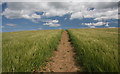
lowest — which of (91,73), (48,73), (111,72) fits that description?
(48,73)

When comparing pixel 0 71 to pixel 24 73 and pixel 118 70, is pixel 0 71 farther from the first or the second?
pixel 118 70

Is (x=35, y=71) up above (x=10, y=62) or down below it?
below

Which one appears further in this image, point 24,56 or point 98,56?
point 24,56

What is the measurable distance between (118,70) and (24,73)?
10.2 feet

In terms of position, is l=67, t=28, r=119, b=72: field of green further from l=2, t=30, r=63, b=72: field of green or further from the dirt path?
l=2, t=30, r=63, b=72: field of green

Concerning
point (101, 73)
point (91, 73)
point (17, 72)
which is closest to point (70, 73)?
point (91, 73)

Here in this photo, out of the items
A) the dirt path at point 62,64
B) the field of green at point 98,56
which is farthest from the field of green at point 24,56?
the field of green at point 98,56

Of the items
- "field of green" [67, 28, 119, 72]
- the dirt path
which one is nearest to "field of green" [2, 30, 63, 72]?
the dirt path

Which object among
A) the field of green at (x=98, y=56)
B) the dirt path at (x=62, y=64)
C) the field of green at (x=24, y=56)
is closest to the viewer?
the field of green at (x=98, y=56)

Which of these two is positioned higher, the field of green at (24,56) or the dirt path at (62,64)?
the field of green at (24,56)

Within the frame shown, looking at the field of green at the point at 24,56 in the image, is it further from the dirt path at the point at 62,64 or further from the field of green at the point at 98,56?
the field of green at the point at 98,56

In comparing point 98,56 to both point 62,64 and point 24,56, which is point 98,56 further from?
point 24,56

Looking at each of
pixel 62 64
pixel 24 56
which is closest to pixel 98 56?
pixel 62 64

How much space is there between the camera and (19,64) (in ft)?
7.97
